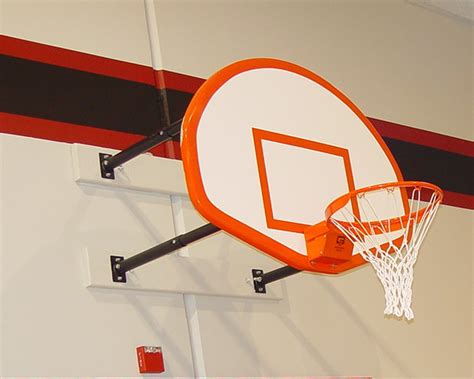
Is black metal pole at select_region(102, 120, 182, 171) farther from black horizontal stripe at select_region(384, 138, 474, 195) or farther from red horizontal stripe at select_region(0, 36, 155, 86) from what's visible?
black horizontal stripe at select_region(384, 138, 474, 195)

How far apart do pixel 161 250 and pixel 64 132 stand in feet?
1.72

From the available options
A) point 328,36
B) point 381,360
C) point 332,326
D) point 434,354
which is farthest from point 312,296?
point 328,36

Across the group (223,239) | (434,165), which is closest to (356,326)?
(223,239)

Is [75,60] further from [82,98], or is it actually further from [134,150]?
[134,150]

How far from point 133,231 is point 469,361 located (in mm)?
1637

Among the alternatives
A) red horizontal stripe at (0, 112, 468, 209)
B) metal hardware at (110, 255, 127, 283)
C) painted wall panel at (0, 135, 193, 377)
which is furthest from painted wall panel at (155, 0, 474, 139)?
metal hardware at (110, 255, 127, 283)

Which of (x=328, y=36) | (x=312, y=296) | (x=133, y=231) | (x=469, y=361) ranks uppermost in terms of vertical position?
(x=328, y=36)

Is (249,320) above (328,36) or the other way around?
the other way around

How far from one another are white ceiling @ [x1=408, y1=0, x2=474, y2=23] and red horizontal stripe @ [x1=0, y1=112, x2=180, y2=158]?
1.79 m

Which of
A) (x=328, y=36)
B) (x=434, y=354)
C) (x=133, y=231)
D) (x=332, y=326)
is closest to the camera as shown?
(x=133, y=231)

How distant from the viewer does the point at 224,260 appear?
3.54m

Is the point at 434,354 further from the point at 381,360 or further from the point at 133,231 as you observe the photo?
the point at 133,231

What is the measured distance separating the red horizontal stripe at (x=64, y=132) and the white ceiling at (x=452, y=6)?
1.79 metres

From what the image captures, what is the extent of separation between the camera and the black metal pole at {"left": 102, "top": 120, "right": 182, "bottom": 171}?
10.5ft
